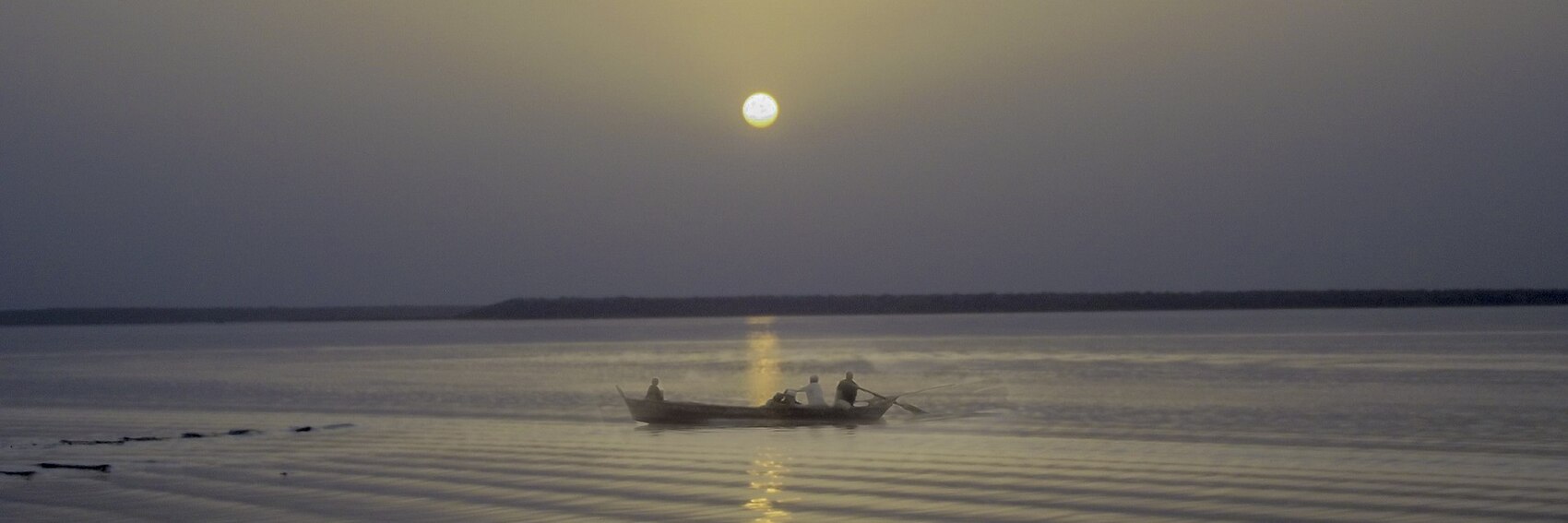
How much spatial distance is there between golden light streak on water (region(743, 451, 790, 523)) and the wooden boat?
16.5 feet

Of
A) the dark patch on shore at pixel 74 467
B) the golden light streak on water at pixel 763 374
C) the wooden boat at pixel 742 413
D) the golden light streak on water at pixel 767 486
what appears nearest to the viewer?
the golden light streak on water at pixel 767 486

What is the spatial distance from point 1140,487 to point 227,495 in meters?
8.16

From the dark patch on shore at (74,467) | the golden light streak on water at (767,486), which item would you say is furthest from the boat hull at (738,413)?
the dark patch on shore at (74,467)

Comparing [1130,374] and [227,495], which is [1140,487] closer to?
[227,495]

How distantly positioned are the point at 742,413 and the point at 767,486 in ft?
29.1

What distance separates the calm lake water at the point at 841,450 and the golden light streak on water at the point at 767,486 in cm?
4

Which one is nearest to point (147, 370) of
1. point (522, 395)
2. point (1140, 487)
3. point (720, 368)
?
point (720, 368)

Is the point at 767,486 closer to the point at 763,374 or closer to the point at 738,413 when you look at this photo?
the point at 738,413

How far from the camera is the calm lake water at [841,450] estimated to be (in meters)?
12.8

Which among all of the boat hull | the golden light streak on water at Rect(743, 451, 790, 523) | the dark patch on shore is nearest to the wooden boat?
the boat hull

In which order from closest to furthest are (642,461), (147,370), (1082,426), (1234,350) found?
1. (642,461)
2. (1082,426)
3. (147,370)
4. (1234,350)

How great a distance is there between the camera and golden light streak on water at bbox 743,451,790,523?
1208 cm

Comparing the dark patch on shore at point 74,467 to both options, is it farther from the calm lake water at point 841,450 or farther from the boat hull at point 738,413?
the boat hull at point 738,413

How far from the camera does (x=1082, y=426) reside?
22078mm
